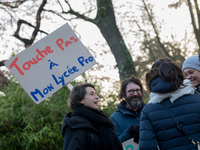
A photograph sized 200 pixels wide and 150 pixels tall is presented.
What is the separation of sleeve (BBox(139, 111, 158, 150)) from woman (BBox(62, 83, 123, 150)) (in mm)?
456

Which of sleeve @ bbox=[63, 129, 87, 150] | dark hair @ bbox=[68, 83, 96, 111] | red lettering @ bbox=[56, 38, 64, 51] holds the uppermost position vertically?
red lettering @ bbox=[56, 38, 64, 51]

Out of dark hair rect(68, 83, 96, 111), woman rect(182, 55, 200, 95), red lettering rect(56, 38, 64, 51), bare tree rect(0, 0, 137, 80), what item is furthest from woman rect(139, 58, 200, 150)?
bare tree rect(0, 0, 137, 80)

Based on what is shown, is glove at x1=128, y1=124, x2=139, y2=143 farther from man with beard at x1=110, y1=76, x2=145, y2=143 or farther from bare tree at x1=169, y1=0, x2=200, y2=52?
bare tree at x1=169, y1=0, x2=200, y2=52

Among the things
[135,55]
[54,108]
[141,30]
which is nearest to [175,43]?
[141,30]

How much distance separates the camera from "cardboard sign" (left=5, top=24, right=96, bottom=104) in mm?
3219

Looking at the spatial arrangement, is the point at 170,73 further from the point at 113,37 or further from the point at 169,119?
the point at 113,37

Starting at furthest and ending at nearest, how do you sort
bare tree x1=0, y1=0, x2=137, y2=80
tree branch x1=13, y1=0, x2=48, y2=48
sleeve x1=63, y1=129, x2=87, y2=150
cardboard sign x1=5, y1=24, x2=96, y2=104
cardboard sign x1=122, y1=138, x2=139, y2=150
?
tree branch x1=13, y1=0, x2=48, y2=48, bare tree x1=0, y1=0, x2=137, y2=80, cardboard sign x1=5, y1=24, x2=96, y2=104, cardboard sign x1=122, y1=138, x2=139, y2=150, sleeve x1=63, y1=129, x2=87, y2=150

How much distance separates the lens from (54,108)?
5141 millimetres

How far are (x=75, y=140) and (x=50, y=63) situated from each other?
4.82ft

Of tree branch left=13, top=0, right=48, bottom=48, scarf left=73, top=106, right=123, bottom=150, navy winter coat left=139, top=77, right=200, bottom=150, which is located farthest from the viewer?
tree branch left=13, top=0, right=48, bottom=48

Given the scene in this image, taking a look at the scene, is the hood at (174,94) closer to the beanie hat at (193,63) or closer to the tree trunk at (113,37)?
the beanie hat at (193,63)

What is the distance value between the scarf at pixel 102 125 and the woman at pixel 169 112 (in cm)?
44

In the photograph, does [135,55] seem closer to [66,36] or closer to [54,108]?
[54,108]

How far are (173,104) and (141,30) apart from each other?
11.7 m
